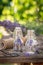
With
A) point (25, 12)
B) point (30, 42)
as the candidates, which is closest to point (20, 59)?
point (30, 42)

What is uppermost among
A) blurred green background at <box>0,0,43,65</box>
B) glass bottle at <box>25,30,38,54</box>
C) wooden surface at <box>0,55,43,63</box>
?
blurred green background at <box>0,0,43,65</box>

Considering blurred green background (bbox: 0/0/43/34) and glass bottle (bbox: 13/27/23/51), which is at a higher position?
blurred green background (bbox: 0/0/43/34)

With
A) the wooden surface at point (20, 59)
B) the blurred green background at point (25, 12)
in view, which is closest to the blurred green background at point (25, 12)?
the blurred green background at point (25, 12)

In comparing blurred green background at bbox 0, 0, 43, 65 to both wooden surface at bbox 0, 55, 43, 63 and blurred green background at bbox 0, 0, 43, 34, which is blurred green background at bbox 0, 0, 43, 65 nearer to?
blurred green background at bbox 0, 0, 43, 34

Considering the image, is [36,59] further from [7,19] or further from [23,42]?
[7,19]

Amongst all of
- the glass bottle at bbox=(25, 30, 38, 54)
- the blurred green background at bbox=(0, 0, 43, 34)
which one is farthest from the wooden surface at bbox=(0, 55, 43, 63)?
the blurred green background at bbox=(0, 0, 43, 34)

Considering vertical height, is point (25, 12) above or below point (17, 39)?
above

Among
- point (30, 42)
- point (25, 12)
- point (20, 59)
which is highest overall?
point (25, 12)

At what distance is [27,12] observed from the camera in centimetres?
136

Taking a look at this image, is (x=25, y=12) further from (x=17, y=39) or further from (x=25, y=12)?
(x=17, y=39)

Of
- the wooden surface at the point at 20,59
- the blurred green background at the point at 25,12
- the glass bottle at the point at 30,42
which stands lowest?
the wooden surface at the point at 20,59

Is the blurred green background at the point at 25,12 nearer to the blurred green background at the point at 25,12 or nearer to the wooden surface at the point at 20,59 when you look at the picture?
the blurred green background at the point at 25,12

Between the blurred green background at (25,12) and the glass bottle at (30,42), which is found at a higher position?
the blurred green background at (25,12)

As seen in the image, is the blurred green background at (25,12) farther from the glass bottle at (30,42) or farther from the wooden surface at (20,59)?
the wooden surface at (20,59)
